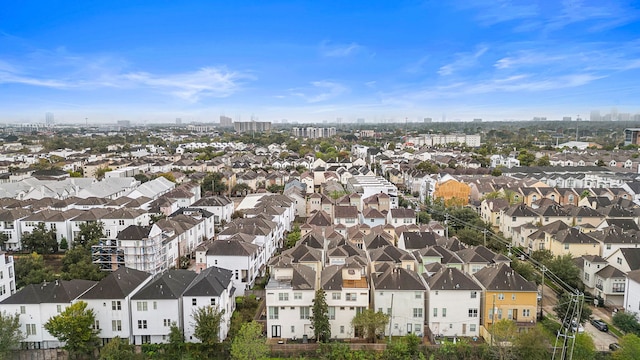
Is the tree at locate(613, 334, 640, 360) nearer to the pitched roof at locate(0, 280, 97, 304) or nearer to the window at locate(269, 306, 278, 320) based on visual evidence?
the window at locate(269, 306, 278, 320)

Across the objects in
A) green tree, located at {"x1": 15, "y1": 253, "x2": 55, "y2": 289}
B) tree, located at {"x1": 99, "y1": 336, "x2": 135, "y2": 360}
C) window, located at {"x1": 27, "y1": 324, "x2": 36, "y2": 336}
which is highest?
green tree, located at {"x1": 15, "y1": 253, "x2": 55, "y2": 289}

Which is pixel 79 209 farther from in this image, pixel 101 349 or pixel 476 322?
pixel 476 322

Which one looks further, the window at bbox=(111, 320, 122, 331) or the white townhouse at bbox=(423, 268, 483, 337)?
the white townhouse at bbox=(423, 268, 483, 337)

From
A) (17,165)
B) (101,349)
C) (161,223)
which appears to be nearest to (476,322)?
(101,349)

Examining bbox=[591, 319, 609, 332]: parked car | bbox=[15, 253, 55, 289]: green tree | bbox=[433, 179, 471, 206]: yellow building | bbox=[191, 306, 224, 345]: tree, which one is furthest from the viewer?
bbox=[433, 179, 471, 206]: yellow building

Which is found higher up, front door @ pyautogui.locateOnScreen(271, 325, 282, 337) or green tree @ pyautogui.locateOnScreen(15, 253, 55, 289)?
green tree @ pyautogui.locateOnScreen(15, 253, 55, 289)

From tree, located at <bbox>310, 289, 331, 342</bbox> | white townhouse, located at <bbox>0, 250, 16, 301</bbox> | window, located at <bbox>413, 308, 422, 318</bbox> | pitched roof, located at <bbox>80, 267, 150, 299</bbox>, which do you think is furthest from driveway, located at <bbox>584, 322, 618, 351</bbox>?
white townhouse, located at <bbox>0, 250, 16, 301</bbox>

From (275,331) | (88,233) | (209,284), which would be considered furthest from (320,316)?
(88,233)
